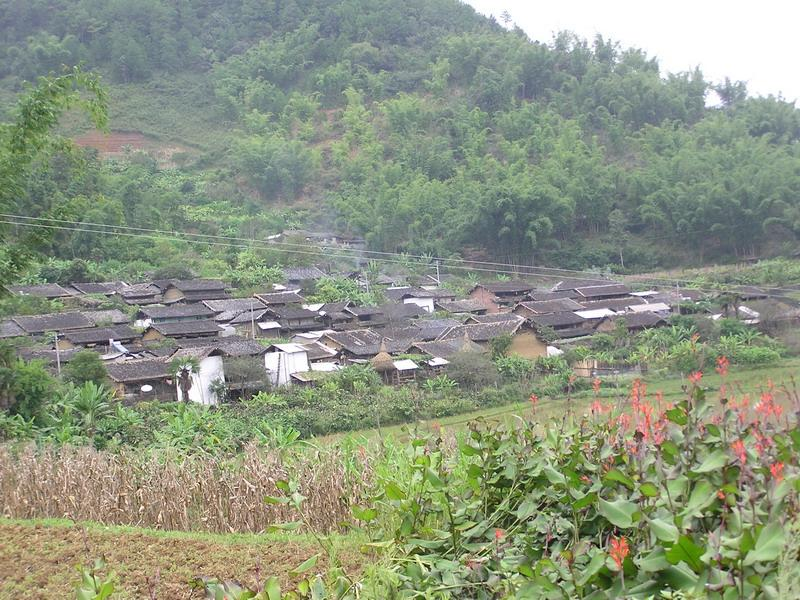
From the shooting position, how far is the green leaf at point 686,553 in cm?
121

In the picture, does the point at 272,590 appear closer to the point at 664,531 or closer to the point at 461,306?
the point at 664,531

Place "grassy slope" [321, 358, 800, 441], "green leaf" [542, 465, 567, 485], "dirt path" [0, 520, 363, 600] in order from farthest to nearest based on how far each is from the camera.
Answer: "dirt path" [0, 520, 363, 600], "grassy slope" [321, 358, 800, 441], "green leaf" [542, 465, 567, 485]

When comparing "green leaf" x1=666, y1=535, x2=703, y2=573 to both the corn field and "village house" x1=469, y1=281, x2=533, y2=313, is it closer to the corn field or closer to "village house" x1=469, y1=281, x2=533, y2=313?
the corn field

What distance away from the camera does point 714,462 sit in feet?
4.72

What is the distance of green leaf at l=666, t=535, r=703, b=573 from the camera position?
1.21 m

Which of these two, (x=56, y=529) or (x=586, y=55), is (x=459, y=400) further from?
(x=586, y=55)

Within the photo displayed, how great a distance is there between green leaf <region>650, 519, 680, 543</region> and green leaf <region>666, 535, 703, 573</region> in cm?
2

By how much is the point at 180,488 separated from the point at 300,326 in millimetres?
12085

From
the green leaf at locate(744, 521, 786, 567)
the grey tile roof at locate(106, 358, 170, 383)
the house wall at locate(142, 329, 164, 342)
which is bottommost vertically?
the grey tile roof at locate(106, 358, 170, 383)

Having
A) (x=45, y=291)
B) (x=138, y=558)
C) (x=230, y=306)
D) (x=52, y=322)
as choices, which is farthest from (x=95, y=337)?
(x=138, y=558)

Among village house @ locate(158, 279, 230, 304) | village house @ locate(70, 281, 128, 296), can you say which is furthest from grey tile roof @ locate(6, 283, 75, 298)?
village house @ locate(158, 279, 230, 304)

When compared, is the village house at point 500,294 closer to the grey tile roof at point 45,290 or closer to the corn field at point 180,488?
the grey tile roof at point 45,290

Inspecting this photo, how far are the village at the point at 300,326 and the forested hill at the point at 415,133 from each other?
2557 millimetres

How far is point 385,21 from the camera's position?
166ft
